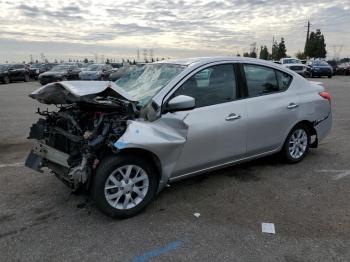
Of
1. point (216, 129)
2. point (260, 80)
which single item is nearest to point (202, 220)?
point (216, 129)

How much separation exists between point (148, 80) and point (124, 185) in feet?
5.12

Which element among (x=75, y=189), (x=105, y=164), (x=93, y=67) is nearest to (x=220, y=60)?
(x=105, y=164)

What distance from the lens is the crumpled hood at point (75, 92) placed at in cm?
396

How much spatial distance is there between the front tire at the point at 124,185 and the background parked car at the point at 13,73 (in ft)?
104

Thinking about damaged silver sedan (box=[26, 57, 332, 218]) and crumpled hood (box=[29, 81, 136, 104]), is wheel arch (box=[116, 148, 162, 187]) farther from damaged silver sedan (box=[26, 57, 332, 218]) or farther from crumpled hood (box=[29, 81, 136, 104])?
crumpled hood (box=[29, 81, 136, 104])

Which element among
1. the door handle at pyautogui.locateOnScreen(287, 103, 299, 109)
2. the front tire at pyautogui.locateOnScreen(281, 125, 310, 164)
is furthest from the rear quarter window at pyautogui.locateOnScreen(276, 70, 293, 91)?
the front tire at pyautogui.locateOnScreen(281, 125, 310, 164)

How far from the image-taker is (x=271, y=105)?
5180 millimetres

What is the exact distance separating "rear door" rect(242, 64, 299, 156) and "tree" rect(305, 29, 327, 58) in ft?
220

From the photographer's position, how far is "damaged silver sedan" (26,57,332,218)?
3.91 metres

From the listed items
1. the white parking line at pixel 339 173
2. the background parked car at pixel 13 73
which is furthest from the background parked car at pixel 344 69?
the white parking line at pixel 339 173

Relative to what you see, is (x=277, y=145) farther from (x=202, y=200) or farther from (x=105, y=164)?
(x=105, y=164)

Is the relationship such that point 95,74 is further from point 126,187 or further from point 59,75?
point 126,187

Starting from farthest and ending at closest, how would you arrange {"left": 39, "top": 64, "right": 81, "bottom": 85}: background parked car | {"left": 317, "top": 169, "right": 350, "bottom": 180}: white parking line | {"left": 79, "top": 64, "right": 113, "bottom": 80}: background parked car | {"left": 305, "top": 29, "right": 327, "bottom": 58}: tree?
{"left": 305, "top": 29, "right": 327, "bottom": 58}: tree, {"left": 39, "top": 64, "right": 81, "bottom": 85}: background parked car, {"left": 79, "top": 64, "right": 113, "bottom": 80}: background parked car, {"left": 317, "top": 169, "right": 350, "bottom": 180}: white parking line

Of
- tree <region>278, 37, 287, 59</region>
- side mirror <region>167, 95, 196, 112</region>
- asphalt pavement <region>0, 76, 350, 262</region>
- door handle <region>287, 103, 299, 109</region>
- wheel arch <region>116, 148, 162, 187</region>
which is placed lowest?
asphalt pavement <region>0, 76, 350, 262</region>
